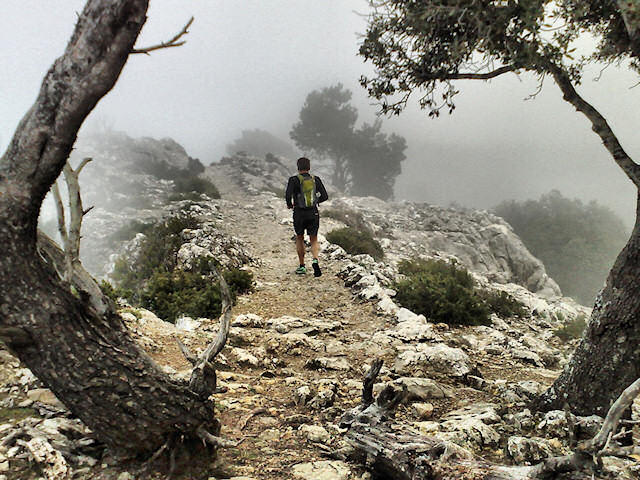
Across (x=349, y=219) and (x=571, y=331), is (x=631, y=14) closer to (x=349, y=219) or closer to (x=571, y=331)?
(x=571, y=331)

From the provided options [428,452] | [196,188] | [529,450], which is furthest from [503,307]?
[196,188]

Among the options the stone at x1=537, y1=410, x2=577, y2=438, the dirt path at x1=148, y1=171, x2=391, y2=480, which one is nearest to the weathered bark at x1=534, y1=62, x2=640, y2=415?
the stone at x1=537, y1=410, x2=577, y2=438

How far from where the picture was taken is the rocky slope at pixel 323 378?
2.54m

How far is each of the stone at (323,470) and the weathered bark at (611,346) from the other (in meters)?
2.27

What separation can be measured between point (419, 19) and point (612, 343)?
13.9 feet

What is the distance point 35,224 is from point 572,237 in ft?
159

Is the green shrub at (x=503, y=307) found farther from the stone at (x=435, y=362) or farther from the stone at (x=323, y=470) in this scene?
the stone at (x=323, y=470)

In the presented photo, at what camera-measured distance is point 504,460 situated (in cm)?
281

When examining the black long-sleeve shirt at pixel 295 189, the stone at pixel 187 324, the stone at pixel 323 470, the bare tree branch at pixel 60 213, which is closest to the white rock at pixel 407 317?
the black long-sleeve shirt at pixel 295 189

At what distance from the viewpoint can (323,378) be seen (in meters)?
4.56

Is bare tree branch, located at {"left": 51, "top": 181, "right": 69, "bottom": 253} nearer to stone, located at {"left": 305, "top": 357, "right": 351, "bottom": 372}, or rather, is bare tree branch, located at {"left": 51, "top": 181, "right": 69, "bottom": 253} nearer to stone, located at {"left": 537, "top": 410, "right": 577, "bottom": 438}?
stone, located at {"left": 305, "top": 357, "right": 351, "bottom": 372}

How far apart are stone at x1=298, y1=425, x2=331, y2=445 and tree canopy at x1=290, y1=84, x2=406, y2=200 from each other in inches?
1934

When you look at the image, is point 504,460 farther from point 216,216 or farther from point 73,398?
point 216,216

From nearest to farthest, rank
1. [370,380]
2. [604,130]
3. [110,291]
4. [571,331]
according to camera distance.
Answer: [370,380]
[604,130]
[110,291]
[571,331]
